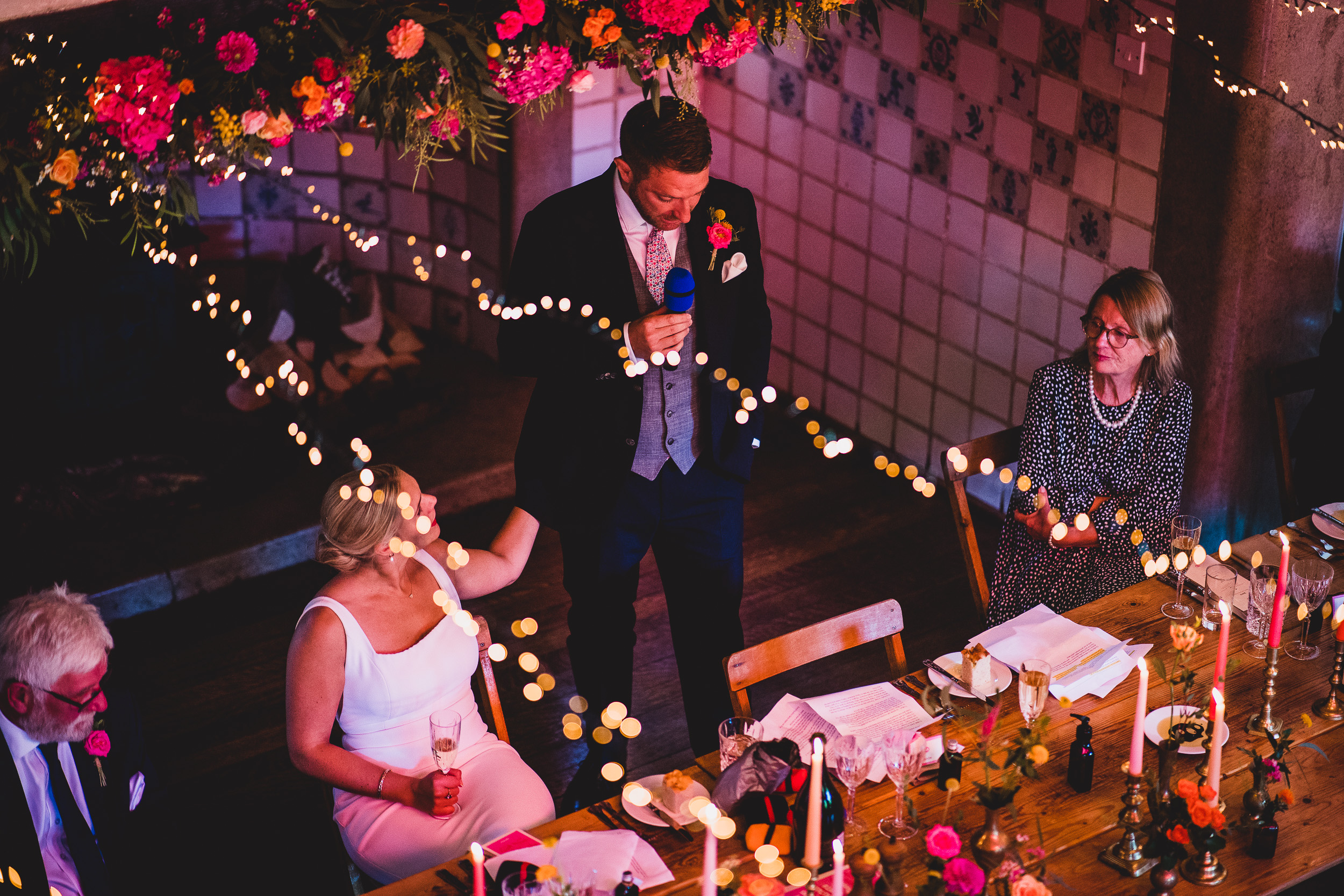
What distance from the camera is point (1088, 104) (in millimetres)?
4125

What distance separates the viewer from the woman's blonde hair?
3.38 m

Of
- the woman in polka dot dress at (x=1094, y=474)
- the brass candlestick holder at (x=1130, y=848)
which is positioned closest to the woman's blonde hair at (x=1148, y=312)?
the woman in polka dot dress at (x=1094, y=474)

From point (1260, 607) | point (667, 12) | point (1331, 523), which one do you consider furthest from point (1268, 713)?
point (667, 12)

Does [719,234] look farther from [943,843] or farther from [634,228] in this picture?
[943,843]

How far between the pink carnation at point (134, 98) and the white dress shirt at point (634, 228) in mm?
999

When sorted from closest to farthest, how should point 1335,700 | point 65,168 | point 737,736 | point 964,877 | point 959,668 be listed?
point 964,877, point 65,168, point 737,736, point 1335,700, point 959,668

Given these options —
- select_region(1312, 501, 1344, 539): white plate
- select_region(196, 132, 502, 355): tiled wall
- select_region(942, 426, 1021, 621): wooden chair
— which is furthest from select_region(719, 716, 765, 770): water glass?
select_region(196, 132, 502, 355): tiled wall

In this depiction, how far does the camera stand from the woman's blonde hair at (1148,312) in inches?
133

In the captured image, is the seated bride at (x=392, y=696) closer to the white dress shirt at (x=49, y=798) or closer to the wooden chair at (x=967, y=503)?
the white dress shirt at (x=49, y=798)

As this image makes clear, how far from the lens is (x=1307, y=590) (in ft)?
9.49

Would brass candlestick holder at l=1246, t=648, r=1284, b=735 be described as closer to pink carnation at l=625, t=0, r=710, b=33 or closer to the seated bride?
the seated bride

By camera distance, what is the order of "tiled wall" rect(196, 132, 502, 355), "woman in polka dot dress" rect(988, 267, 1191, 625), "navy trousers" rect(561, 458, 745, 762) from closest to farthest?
"navy trousers" rect(561, 458, 745, 762)
"woman in polka dot dress" rect(988, 267, 1191, 625)
"tiled wall" rect(196, 132, 502, 355)

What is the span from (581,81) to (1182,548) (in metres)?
1.60

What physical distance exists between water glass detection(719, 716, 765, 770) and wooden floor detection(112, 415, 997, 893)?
870mm
